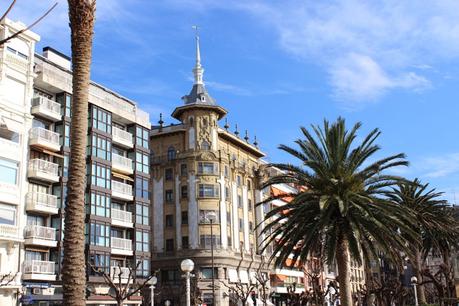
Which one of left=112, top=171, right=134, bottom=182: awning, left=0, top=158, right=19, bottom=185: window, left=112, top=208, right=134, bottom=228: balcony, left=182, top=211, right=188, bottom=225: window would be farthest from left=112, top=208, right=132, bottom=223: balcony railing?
left=182, top=211, right=188, bottom=225: window

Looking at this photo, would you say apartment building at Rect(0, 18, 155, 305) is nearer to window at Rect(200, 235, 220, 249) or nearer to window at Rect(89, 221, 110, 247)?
window at Rect(89, 221, 110, 247)

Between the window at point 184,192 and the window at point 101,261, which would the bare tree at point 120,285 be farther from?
the window at point 184,192

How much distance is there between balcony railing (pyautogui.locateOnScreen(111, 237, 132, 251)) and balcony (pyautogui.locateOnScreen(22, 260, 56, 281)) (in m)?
7.68

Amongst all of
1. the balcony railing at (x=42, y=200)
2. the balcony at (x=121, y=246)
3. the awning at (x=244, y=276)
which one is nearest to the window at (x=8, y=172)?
the balcony railing at (x=42, y=200)

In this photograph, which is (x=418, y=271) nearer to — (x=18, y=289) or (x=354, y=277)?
(x=18, y=289)

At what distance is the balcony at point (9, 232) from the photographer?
3828 centimetres

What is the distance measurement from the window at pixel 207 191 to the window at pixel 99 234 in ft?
68.0

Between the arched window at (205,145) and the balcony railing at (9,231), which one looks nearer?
the balcony railing at (9,231)

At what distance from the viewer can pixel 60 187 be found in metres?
44.1

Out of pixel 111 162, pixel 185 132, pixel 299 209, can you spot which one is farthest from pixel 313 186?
pixel 185 132

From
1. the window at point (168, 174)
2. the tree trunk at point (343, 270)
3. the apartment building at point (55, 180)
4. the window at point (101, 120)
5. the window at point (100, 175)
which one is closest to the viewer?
the tree trunk at point (343, 270)

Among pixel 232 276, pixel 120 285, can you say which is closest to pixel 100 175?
pixel 120 285

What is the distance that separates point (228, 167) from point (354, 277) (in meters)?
57.0

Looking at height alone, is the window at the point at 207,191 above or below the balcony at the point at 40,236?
above
